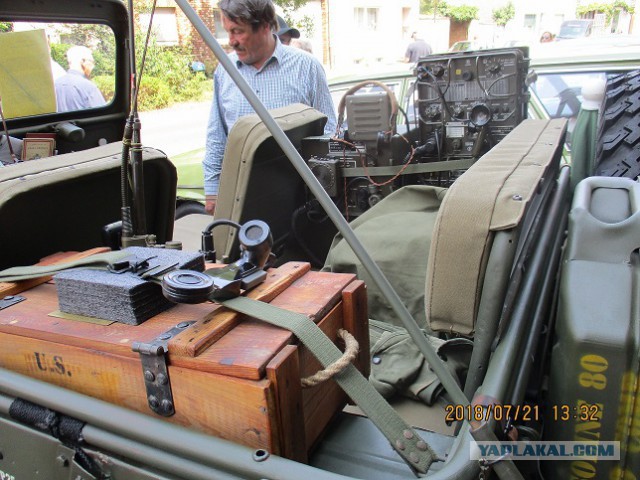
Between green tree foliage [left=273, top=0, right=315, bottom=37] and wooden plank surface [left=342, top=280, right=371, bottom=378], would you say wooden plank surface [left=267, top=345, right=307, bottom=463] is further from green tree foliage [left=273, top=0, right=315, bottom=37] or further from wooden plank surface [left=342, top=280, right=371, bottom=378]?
green tree foliage [left=273, top=0, right=315, bottom=37]

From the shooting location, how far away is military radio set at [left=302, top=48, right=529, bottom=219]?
131 inches

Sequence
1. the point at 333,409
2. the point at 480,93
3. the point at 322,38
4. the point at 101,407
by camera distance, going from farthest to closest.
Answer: the point at 322,38
the point at 480,93
the point at 333,409
the point at 101,407

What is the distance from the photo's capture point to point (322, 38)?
21016mm

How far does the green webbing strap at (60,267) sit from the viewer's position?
1.35m

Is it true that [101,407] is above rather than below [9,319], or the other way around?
below

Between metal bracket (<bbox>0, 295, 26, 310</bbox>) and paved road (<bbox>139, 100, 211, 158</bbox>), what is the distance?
7.41 metres

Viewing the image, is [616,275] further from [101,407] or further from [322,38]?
[322,38]

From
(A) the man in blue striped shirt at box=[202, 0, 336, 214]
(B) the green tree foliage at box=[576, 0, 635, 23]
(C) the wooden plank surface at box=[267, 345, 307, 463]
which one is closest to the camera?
(C) the wooden plank surface at box=[267, 345, 307, 463]

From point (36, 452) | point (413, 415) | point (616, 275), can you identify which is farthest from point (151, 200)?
point (616, 275)

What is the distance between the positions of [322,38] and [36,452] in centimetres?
2131

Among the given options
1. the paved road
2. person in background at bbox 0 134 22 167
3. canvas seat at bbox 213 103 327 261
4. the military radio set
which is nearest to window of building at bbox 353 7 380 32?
the paved road

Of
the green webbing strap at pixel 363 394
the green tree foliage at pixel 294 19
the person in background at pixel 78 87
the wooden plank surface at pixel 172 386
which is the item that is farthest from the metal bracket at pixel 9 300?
the green tree foliage at pixel 294 19

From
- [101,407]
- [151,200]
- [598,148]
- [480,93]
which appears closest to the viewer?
[101,407]

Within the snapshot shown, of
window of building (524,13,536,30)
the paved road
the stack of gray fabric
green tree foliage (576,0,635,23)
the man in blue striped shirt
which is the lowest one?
the paved road
